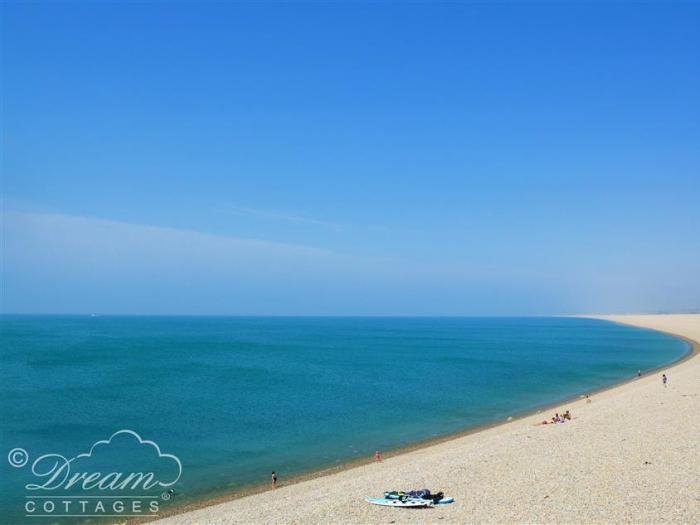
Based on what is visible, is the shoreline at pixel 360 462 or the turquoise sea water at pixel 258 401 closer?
the shoreline at pixel 360 462

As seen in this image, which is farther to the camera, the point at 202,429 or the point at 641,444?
the point at 202,429

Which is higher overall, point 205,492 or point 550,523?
point 550,523

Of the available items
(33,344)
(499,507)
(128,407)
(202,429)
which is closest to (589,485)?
(499,507)

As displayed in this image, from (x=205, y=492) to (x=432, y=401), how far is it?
1054 inches

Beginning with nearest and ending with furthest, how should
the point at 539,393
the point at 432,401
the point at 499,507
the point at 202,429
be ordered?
the point at 499,507 < the point at 202,429 < the point at 432,401 < the point at 539,393

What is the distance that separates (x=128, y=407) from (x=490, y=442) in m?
30.3

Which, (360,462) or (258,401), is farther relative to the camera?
(258,401)

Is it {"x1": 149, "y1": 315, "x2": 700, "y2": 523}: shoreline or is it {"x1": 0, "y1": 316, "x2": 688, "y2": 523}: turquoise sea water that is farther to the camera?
{"x1": 0, "y1": 316, "x2": 688, "y2": 523}: turquoise sea water

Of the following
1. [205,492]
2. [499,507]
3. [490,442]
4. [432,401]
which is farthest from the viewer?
[432,401]

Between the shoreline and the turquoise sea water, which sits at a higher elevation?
the shoreline

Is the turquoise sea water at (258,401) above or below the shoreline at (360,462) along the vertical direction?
below

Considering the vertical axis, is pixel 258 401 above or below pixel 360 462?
below

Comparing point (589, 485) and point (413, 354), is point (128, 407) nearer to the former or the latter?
point (589, 485)

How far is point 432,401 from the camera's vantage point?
47.8 metres
